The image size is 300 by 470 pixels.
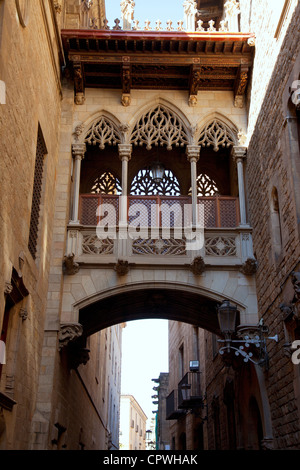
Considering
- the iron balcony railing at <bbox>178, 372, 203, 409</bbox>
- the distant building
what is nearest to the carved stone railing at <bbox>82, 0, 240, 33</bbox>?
the iron balcony railing at <bbox>178, 372, 203, 409</bbox>

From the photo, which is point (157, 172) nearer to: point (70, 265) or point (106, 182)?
point (106, 182)

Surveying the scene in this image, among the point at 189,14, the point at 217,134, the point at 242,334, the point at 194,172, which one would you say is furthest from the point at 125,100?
the point at 242,334

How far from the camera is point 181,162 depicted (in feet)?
49.2

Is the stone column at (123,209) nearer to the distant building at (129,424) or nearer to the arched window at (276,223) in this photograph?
the arched window at (276,223)

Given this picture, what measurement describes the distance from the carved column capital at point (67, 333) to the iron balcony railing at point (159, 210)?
2.42 metres

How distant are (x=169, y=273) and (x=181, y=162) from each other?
439 centimetres

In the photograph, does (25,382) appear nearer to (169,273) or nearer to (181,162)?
(169,273)

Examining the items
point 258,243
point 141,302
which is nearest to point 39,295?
point 141,302

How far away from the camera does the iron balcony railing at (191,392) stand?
1816 cm

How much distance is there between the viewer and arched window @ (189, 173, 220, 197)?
14.9m

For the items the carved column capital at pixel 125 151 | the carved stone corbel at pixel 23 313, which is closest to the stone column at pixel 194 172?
the carved column capital at pixel 125 151

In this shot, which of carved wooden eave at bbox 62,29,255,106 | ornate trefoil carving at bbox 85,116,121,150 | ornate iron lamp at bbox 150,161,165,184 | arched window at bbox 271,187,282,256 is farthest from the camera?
ornate iron lamp at bbox 150,161,165,184

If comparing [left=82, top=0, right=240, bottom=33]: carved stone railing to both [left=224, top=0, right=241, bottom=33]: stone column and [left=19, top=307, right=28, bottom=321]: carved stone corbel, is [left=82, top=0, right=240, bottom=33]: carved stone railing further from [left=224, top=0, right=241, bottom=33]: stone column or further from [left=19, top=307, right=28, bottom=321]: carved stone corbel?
[left=19, top=307, right=28, bottom=321]: carved stone corbel

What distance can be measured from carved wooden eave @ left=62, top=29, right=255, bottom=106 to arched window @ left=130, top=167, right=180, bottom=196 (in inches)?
89.4
